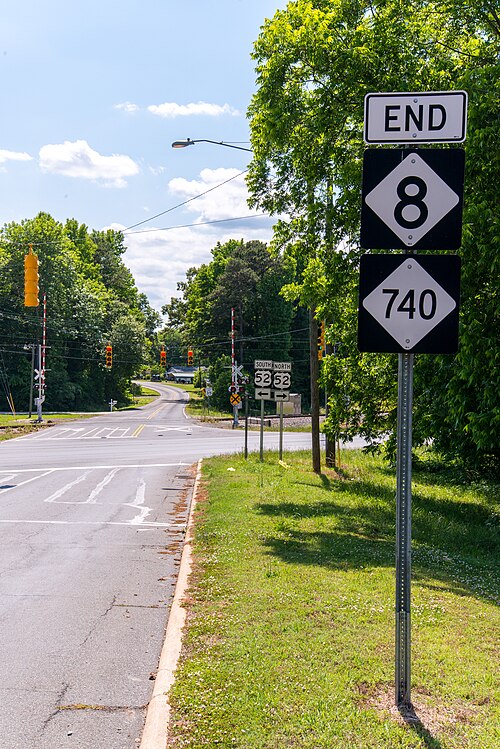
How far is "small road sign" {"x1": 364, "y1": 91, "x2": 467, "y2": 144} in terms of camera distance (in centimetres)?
465

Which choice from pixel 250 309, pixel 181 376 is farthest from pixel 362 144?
pixel 181 376

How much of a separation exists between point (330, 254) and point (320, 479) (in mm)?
7389

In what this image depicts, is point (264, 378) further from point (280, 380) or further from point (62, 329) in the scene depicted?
point (62, 329)

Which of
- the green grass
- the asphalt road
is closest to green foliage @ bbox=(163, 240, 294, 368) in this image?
the asphalt road

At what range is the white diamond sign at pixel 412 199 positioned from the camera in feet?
15.1

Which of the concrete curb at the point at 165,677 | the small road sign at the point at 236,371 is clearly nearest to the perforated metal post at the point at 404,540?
the concrete curb at the point at 165,677

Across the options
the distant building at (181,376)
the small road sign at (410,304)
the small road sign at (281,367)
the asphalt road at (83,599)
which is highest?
the small road sign at (410,304)

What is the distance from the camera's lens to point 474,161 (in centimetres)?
1158

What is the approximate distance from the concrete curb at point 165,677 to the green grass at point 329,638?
88mm

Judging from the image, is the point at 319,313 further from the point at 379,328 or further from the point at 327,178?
the point at 379,328

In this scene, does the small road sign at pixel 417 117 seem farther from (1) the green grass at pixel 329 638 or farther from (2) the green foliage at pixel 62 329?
(2) the green foliage at pixel 62 329

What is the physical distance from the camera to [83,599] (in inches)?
322

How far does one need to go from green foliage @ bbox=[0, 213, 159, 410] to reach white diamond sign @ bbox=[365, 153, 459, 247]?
70.6m

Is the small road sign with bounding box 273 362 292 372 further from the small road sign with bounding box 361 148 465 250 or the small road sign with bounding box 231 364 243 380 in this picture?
the small road sign with bounding box 231 364 243 380
